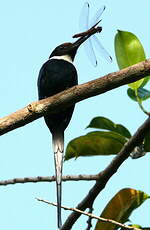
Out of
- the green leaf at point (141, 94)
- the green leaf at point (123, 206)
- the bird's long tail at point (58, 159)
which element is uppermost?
the green leaf at point (141, 94)

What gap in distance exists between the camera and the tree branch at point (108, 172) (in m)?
2.42

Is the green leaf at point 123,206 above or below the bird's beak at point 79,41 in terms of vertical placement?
below

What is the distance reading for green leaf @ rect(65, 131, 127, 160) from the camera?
272cm

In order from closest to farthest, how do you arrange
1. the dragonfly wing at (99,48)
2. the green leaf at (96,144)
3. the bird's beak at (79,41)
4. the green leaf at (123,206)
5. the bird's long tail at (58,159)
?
the green leaf at (123,206)
the green leaf at (96,144)
the bird's long tail at (58,159)
the dragonfly wing at (99,48)
the bird's beak at (79,41)

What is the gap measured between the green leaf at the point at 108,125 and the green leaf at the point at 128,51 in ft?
1.08

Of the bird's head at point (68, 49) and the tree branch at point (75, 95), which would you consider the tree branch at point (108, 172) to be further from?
the bird's head at point (68, 49)

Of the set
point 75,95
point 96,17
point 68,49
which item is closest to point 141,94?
point 75,95

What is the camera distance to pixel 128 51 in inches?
118

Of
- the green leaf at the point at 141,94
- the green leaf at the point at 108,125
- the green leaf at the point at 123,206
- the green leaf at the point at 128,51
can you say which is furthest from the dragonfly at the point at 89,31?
the green leaf at the point at 123,206

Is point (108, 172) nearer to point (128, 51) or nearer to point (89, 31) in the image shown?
point (128, 51)

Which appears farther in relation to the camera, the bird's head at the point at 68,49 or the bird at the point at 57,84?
the bird's head at the point at 68,49

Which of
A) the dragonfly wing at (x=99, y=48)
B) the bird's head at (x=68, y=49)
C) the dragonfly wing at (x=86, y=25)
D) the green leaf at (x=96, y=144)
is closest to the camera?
the green leaf at (x=96, y=144)

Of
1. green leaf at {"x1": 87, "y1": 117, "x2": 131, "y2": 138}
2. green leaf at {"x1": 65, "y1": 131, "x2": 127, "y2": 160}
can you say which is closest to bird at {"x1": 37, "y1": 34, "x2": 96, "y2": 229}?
green leaf at {"x1": 65, "y1": 131, "x2": 127, "y2": 160}

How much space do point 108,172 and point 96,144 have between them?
32 centimetres
